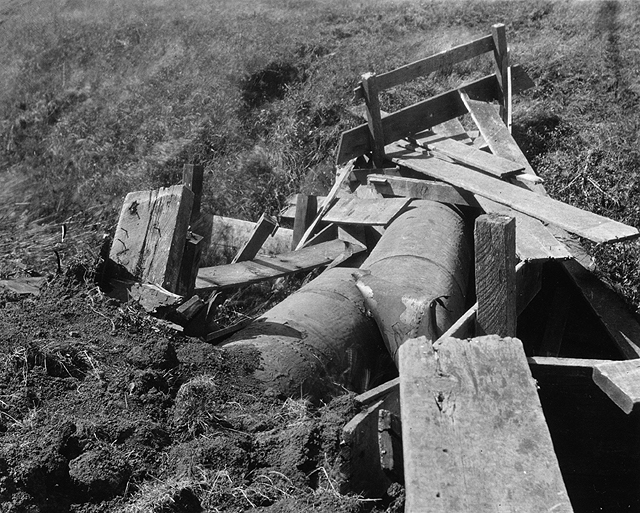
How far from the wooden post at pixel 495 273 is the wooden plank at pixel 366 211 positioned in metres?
2.72

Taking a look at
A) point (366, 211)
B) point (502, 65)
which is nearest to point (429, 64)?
point (502, 65)

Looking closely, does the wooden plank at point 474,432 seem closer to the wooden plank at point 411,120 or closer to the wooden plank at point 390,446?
the wooden plank at point 390,446

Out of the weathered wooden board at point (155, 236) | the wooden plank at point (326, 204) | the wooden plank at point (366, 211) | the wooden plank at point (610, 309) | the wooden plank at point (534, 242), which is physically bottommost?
the wooden plank at point (610, 309)

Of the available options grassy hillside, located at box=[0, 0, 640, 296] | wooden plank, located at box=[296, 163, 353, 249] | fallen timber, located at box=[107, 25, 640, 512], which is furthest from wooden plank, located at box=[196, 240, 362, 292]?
grassy hillside, located at box=[0, 0, 640, 296]

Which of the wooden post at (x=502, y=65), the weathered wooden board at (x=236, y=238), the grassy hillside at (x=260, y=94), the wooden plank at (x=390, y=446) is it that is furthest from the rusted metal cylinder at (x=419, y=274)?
the wooden post at (x=502, y=65)

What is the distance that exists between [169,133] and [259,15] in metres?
3.18

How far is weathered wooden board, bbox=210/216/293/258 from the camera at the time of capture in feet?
Result: 25.2

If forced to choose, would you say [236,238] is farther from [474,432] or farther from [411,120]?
[474,432]

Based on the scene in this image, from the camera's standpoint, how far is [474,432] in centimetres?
243

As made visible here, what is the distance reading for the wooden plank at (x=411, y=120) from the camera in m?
7.29

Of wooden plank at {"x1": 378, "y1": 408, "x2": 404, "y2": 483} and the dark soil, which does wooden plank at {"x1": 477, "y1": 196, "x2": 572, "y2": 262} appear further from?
the dark soil

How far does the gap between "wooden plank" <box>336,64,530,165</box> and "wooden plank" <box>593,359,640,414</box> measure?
452 centimetres

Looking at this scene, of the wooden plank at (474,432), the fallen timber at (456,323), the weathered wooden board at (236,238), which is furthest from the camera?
the weathered wooden board at (236,238)

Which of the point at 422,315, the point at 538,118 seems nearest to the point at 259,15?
the point at 538,118
